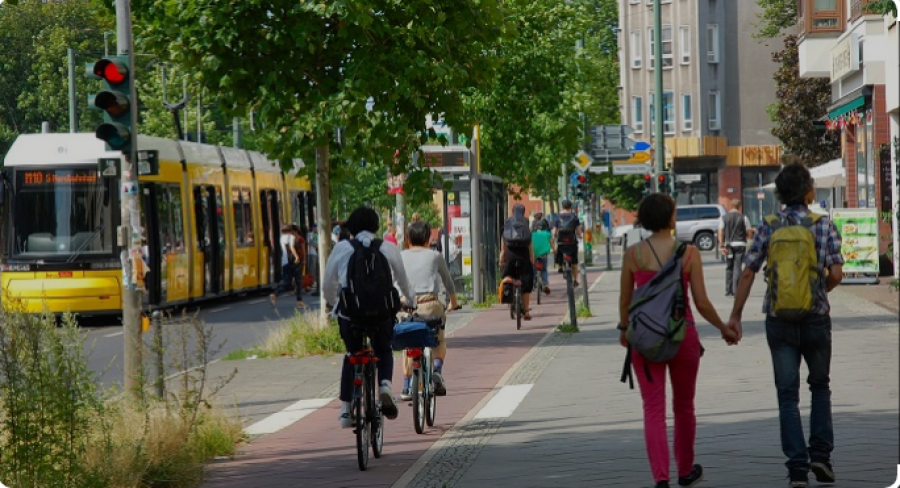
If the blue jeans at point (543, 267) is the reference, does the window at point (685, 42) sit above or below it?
above

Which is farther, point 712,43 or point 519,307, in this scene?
point 712,43

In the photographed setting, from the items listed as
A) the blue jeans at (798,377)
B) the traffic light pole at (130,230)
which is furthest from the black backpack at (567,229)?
the blue jeans at (798,377)

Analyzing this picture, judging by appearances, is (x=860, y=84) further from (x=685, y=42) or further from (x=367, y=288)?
(x=685, y=42)

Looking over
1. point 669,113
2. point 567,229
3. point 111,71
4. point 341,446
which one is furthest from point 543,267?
point 669,113

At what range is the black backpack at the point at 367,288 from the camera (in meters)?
11.1

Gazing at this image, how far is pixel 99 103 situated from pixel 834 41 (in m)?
31.1

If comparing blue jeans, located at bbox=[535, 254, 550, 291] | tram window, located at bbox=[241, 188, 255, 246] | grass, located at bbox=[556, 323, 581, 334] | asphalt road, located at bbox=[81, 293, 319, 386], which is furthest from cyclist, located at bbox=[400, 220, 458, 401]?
tram window, located at bbox=[241, 188, 255, 246]

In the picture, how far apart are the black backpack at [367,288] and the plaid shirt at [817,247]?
2.92 m

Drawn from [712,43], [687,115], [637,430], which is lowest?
[637,430]

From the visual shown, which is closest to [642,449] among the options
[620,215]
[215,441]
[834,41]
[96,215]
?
[215,441]

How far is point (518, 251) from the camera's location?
994 inches

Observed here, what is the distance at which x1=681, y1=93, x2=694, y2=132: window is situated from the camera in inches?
Result: 3211

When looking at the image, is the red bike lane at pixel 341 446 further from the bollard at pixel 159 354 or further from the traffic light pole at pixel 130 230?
the traffic light pole at pixel 130 230

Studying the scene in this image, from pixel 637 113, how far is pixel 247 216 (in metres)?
48.9
